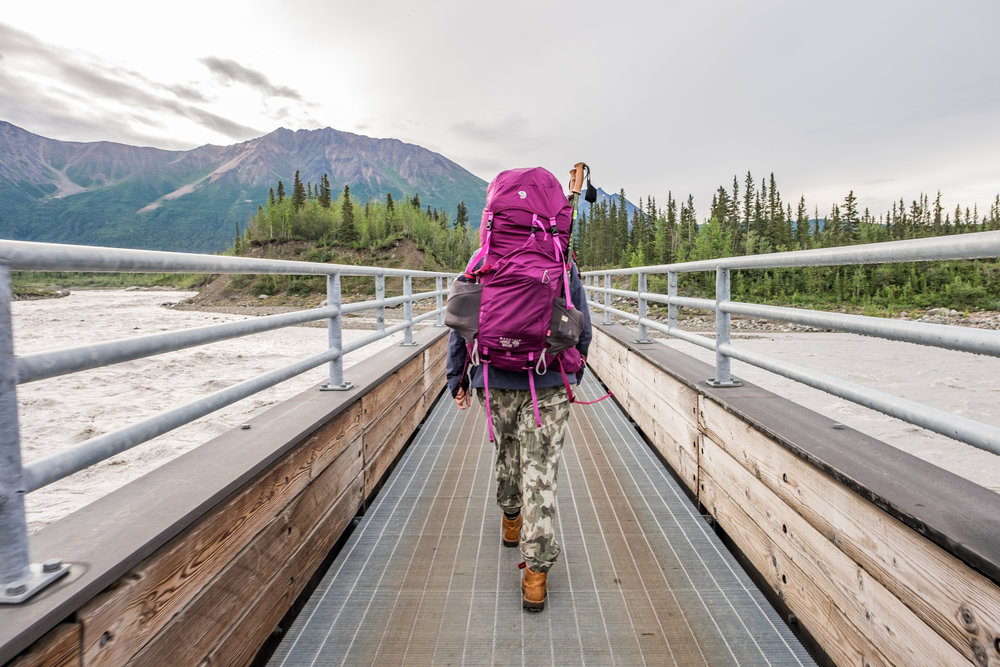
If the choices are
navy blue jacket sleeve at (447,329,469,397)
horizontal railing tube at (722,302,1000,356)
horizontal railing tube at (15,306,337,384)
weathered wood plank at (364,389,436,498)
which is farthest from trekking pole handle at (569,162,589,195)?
weathered wood plank at (364,389,436,498)

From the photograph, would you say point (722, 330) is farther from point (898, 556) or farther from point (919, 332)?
point (898, 556)

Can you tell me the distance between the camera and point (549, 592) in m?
2.29

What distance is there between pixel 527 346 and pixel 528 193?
2.00 feet

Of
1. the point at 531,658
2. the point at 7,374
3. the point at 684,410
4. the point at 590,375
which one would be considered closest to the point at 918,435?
the point at 590,375

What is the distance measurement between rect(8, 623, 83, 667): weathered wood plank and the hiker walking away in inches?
54.3

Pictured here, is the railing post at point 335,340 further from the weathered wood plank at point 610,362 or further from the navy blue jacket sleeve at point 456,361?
the weathered wood plank at point 610,362

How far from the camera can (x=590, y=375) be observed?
7090 mm

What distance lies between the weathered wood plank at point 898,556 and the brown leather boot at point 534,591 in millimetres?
1043

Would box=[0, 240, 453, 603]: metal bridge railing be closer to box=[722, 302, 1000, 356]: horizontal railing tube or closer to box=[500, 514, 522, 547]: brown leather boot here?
box=[500, 514, 522, 547]: brown leather boot

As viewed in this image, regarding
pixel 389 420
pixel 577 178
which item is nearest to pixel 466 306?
pixel 577 178

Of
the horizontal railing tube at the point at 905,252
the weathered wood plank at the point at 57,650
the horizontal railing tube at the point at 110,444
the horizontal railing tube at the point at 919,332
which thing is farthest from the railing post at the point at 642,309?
the weathered wood plank at the point at 57,650

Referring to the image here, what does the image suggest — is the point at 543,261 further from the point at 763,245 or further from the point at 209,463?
the point at 763,245

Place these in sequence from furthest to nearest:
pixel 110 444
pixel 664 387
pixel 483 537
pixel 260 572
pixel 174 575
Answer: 1. pixel 664 387
2. pixel 483 537
3. pixel 260 572
4. pixel 174 575
5. pixel 110 444

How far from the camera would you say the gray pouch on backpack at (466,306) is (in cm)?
200
